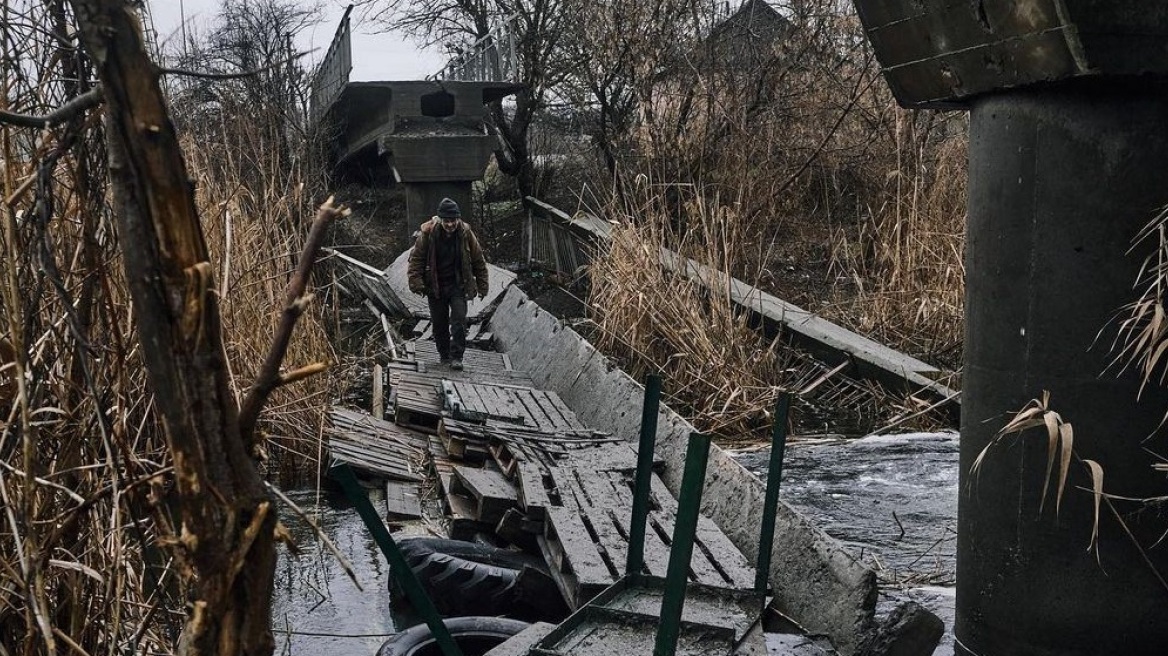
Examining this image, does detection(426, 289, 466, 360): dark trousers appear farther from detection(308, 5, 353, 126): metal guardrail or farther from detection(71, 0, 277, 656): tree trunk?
detection(71, 0, 277, 656): tree trunk

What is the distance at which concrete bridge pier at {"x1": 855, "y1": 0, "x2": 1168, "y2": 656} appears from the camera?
12.3ft

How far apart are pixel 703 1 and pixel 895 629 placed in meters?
10.7

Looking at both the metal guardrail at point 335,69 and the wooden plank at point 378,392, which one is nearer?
the wooden plank at point 378,392

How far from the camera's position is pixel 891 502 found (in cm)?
751

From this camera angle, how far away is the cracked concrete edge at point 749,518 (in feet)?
15.4

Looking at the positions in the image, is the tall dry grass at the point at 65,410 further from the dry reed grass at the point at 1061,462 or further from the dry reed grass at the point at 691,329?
the dry reed grass at the point at 691,329

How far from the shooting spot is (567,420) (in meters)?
9.45

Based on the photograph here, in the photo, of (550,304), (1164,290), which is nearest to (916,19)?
(1164,290)

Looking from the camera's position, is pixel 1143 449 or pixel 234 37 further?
pixel 234 37

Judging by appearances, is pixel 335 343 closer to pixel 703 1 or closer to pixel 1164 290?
pixel 703 1

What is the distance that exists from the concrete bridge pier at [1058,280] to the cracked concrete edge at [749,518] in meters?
0.52

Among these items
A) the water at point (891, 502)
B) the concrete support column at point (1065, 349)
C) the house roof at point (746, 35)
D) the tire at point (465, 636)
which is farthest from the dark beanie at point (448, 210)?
the concrete support column at point (1065, 349)

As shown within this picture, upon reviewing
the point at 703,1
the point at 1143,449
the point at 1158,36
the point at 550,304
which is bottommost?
the point at 550,304

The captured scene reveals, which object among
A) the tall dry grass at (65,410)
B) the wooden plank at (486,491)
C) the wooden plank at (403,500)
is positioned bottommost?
the wooden plank at (403,500)
